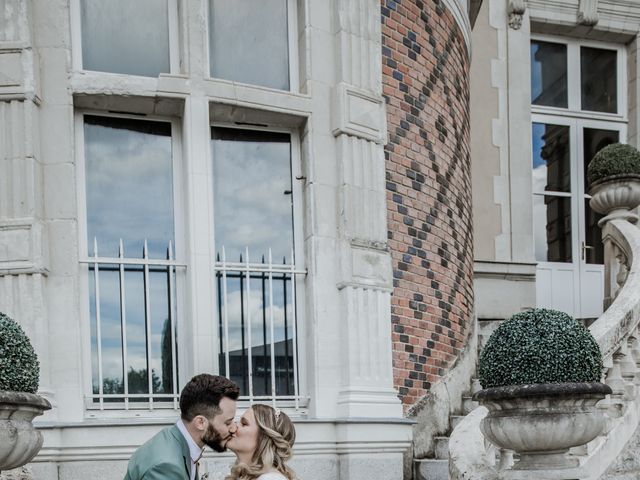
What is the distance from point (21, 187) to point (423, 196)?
10.6 feet

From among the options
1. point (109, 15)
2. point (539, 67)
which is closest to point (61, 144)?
point (109, 15)

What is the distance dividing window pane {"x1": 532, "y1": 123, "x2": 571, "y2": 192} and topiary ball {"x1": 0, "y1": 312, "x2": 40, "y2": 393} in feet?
29.0

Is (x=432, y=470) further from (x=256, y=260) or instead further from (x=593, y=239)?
(x=593, y=239)

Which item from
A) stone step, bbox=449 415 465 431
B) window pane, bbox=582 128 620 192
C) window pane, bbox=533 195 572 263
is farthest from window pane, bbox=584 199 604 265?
stone step, bbox=449 415 465 431

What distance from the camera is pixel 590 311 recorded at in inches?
486

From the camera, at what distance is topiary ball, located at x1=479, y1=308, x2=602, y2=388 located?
5.11 m

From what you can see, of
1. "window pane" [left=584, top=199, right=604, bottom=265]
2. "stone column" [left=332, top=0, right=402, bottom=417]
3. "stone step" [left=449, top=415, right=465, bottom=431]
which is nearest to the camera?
"stone column" [left=332, top=0, right=402, bottom=417]

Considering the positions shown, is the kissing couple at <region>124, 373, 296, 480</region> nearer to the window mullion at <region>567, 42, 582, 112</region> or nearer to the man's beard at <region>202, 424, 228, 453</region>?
the man's beard at <region>202, 424, 228, 453</region>

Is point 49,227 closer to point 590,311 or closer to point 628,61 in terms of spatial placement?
point 590,311

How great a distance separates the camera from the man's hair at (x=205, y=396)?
4.04 metres

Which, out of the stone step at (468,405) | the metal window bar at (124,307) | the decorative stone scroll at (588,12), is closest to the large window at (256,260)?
the metal window bar at (124,307)

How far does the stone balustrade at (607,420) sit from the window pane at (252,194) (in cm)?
194

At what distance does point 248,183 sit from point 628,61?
7905 millimetres

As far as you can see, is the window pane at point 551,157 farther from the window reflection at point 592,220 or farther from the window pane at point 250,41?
the window pane at point 250,41
